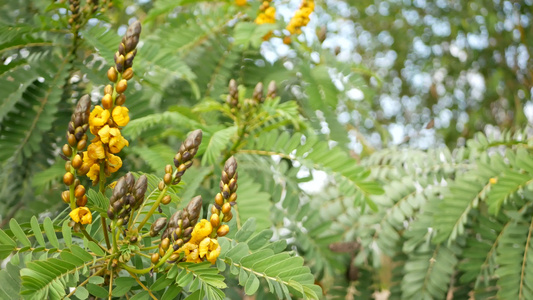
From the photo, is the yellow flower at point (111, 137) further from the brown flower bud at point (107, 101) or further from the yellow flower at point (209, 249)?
the yellow flower at point (209, 249)

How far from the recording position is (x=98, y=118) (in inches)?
20.7

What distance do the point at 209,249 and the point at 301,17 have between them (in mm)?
766

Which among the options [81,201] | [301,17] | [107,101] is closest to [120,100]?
[107,101]

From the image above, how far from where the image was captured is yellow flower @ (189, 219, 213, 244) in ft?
1.70

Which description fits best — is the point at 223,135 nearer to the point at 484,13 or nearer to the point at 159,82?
the point at 159,82

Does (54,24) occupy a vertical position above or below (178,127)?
above

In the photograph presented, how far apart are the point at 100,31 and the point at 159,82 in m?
0.39

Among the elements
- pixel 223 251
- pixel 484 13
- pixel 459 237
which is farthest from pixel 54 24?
pixel 484 13

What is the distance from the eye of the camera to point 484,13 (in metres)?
2.53

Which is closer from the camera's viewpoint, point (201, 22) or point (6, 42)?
point (6, 42)

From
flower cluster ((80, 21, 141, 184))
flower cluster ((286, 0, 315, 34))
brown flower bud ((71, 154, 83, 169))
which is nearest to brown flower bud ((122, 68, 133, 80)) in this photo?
→ flower cluster ((80, 21, 141, 184))

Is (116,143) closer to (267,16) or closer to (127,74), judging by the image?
(127,74)

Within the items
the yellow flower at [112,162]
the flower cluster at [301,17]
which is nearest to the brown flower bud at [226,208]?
the yellow flower at [112,162]

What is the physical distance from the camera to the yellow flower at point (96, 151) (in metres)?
0.53
